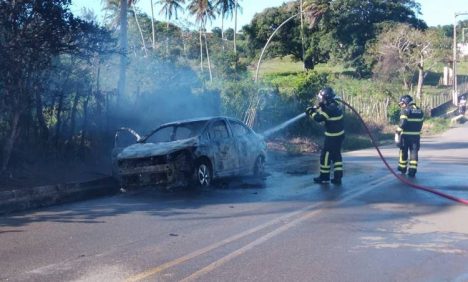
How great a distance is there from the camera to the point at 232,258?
6680 mm

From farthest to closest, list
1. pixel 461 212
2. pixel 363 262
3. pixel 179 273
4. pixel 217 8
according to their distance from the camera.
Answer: pixel 217 8, pixel 461 212, pixel 363 262, pixel 179 273

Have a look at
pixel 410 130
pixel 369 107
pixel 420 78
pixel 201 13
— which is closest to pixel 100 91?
pixel 410 130

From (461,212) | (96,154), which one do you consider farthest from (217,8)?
(461,212)

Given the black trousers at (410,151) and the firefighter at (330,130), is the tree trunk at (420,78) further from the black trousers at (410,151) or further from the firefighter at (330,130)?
the firefighter at (330,130)

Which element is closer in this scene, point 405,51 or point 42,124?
point 42,124

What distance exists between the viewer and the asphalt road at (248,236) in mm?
6207

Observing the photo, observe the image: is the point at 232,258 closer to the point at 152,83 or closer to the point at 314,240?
the point at 314,240

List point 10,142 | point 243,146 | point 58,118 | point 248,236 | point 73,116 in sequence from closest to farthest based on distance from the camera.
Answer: point 248,236, point 10,142, point 243,146, point 58,118, point 73,116

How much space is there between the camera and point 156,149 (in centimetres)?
1223

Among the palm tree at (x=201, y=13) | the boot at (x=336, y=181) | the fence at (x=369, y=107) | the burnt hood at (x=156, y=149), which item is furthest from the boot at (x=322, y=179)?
the palm tree at (x=201, y=13)

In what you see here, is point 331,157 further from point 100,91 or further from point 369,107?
point 369,107

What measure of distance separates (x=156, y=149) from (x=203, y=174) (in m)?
1.04

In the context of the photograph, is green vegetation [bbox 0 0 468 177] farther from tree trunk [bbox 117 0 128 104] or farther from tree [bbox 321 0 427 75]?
tree [bbox 321 0 427 75]

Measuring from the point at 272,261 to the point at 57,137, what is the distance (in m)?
9.73
